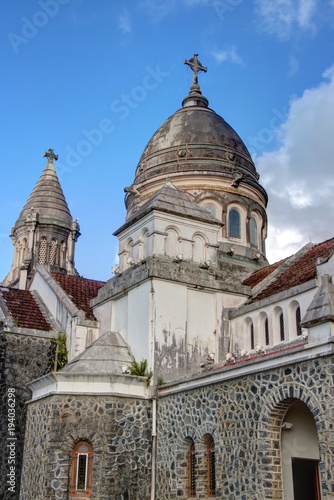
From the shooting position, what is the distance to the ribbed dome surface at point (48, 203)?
134 feet

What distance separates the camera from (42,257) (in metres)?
39.5

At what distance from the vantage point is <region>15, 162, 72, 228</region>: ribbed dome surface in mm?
40750

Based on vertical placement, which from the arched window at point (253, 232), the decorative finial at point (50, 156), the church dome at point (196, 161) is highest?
the decorative finial at point (50, 156)

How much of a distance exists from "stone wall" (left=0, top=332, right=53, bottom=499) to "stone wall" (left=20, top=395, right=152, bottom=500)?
101 inches

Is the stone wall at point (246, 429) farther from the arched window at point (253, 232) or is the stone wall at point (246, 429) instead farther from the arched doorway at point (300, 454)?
the arched window at point (253, 232)

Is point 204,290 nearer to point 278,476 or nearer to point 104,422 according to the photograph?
point 104,422

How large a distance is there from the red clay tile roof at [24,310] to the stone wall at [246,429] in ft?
28.4

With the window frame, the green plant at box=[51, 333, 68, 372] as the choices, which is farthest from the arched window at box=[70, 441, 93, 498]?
the window frame

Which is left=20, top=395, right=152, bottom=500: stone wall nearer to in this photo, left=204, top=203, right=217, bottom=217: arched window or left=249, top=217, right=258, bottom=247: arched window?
left=204, top=203, right=217, bottom=217: arched window

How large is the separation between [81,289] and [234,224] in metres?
7.78

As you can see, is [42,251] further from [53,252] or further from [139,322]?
[139,322]

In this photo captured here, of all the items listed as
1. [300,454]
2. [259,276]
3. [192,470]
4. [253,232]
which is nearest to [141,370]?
[192,470]

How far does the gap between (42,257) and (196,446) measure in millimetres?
23128

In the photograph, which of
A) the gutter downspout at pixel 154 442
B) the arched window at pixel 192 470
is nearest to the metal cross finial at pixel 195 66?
the gutter downspout at pixel 154 442
